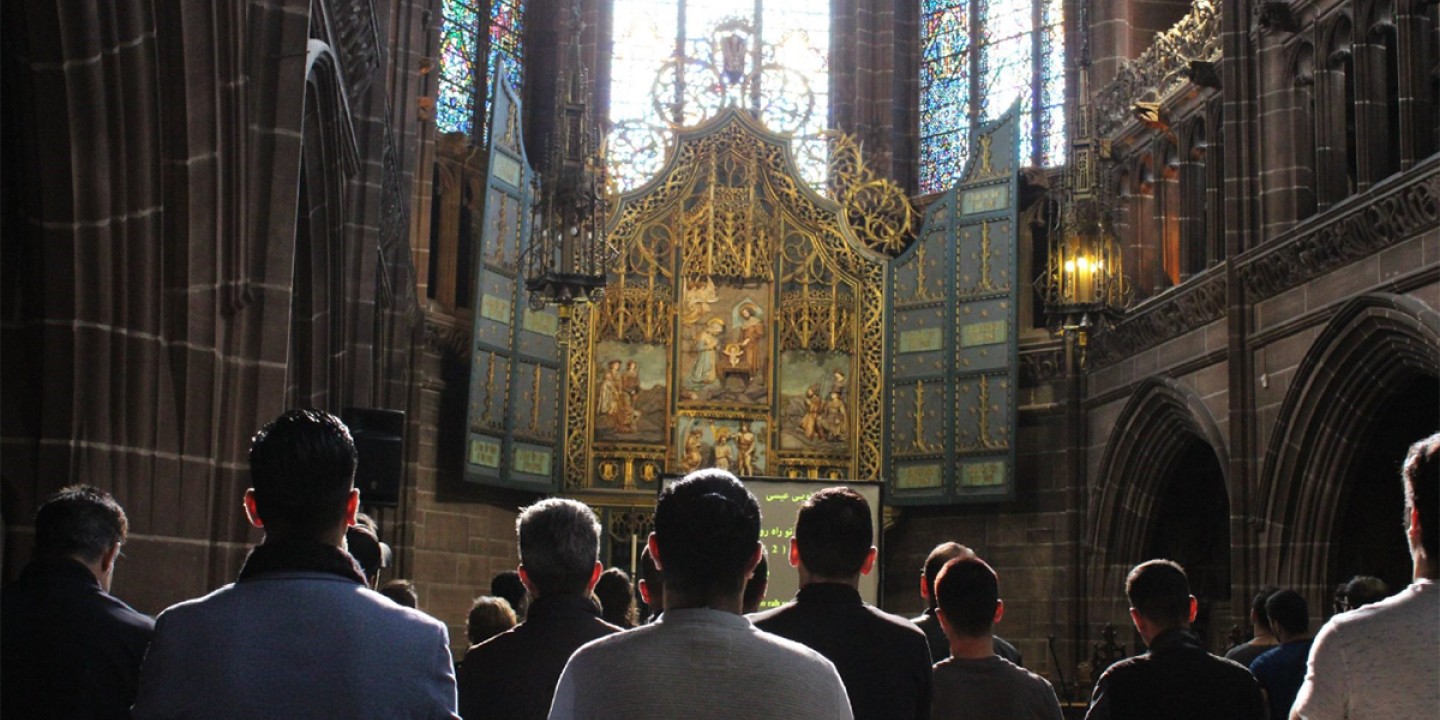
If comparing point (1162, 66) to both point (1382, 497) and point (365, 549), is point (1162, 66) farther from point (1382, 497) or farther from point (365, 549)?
point (365, 549)

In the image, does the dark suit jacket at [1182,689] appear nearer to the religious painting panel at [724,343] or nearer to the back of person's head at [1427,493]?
the back of person's head at [1427,493]

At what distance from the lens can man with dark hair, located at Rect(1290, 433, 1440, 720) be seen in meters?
3.05

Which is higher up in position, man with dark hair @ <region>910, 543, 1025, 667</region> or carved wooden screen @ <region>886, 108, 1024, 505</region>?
carved wooden screen @ <region>886, 108, 1024, 505</region>

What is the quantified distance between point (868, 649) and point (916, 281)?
54.3 ft

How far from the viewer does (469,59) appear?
22750mm

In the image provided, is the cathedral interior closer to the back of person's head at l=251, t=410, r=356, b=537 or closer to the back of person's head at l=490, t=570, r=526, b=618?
the back of person's head at l=490, t=570, r=526, b=618

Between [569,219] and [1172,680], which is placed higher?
[569,219]

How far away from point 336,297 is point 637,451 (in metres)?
7.81

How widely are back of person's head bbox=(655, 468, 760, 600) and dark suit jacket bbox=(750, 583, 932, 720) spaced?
980mm

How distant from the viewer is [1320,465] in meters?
15.4

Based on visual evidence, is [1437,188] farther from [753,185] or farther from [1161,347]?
[753,185]

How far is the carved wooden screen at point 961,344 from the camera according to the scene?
19.9 metres

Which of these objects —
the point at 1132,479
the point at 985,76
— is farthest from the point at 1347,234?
the point at 985,76

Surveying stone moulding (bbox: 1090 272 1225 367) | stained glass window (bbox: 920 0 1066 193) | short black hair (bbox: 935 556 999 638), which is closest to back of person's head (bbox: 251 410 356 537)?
short black hair (bbox: 935 556 999 638)
